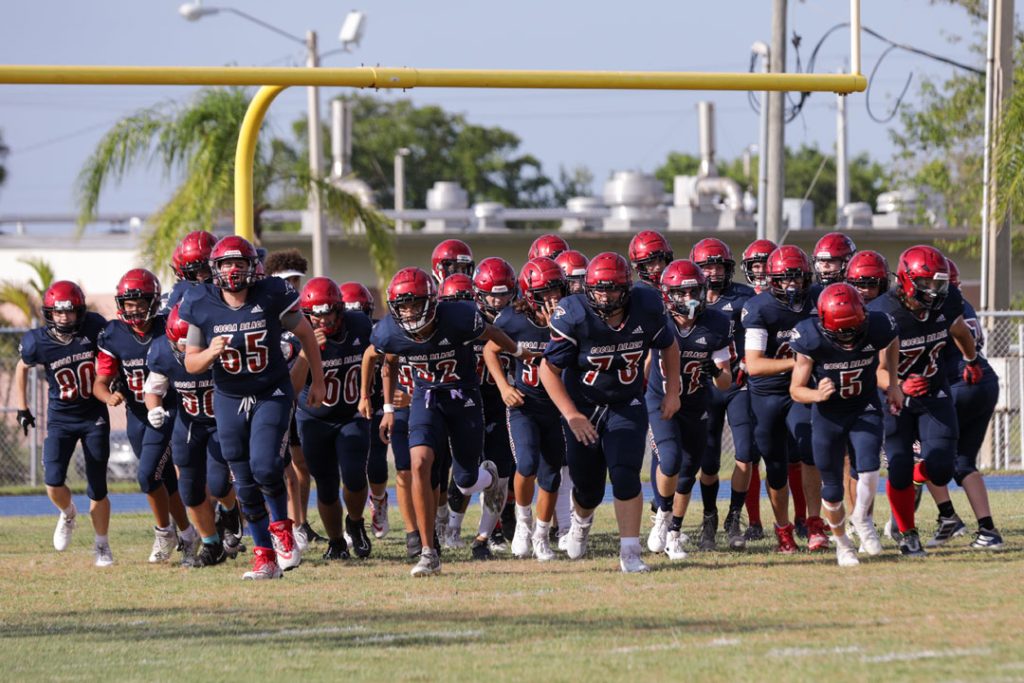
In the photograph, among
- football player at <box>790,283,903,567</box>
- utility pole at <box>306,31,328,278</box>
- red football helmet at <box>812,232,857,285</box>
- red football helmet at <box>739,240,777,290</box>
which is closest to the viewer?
football player at <box>790,283,903,567</box>

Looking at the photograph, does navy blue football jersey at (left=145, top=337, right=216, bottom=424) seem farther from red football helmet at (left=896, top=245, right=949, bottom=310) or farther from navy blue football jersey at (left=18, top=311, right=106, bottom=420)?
red football helmet at (left=896, top=245, right=949, bottom=310)

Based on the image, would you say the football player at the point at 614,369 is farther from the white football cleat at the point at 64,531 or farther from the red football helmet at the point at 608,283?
the white football cleat at the point at 64,531

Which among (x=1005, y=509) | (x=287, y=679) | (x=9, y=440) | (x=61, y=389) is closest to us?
(x=287, y=679)

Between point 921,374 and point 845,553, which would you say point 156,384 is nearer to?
point 845,553

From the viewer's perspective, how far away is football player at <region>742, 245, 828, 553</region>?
10078 millimetres

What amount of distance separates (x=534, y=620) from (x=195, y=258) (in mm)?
4067

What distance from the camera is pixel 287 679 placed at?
6.41 m

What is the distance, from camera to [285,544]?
384 inches

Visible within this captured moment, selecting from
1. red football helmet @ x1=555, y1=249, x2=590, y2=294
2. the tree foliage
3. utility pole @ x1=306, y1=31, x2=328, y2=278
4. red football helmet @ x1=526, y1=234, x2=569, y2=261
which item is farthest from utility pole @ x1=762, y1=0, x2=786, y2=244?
the tree foliage

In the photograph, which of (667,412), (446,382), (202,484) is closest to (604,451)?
(667,412)

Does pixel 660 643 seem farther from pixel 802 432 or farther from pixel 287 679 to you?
pixel 802 432

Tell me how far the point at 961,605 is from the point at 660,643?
1668 millimetres

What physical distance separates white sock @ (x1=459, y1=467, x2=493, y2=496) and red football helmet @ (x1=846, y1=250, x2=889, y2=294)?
2.48 m

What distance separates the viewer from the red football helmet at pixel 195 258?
1074 cm
